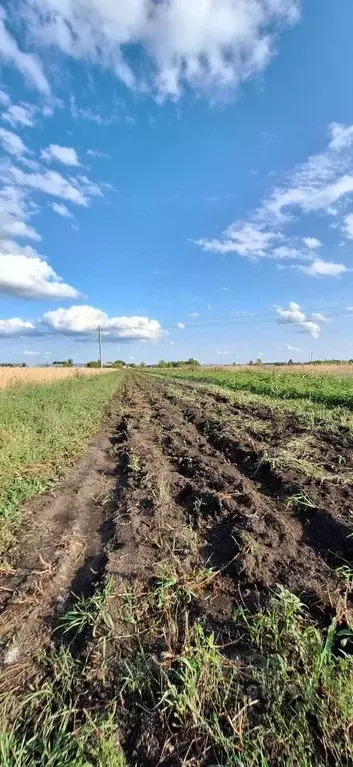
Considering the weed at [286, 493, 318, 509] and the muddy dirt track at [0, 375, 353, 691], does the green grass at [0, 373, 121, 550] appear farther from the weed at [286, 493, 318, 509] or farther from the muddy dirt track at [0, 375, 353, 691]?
the weed at [286, 493, 318, 509]

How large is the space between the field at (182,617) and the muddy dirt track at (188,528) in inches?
0.7

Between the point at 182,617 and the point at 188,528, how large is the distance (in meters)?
1.34

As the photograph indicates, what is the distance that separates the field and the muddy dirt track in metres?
0.02

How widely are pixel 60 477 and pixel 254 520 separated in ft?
11.0

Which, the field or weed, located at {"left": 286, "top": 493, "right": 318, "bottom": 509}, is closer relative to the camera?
the field

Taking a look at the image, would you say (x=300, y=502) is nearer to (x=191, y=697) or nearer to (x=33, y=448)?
(x=191, y=697)

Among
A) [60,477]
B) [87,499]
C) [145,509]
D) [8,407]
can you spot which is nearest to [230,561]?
[145,509]

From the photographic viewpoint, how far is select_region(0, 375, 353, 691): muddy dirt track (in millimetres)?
2820

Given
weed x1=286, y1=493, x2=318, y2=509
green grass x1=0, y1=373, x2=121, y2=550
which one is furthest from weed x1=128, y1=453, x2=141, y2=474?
weed x1=286, y1=493, x2=318, y2=509

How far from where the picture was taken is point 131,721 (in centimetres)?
195

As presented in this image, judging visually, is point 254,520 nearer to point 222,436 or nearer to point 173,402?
point 222,436

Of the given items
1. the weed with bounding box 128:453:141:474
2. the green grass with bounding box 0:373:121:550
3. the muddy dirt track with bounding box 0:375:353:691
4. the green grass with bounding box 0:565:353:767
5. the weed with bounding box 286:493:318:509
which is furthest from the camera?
the weed with bounding box 128:453:141:474

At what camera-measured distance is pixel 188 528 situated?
13.2 ft

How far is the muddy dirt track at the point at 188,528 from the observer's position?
282 centimetres
